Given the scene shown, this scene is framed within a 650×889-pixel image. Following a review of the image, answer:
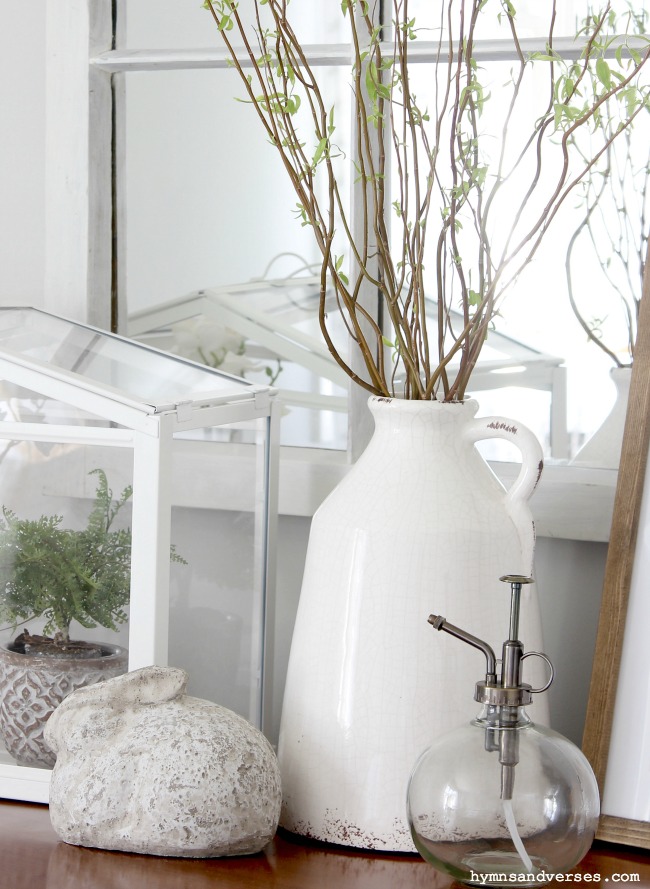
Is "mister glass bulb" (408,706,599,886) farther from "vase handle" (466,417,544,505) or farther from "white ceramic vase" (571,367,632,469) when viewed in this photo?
"white ceramic vase" (571,367,632,469)

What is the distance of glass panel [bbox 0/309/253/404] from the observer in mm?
1037

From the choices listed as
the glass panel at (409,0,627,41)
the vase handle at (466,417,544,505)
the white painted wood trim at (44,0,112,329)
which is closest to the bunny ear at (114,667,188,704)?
the vase handle at (466,417,544,505)

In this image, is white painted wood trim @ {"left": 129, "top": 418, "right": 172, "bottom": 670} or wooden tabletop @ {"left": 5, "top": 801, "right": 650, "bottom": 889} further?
white painted wood trim @ {"left": 129, "top": 418, "right": 172, "bottom": 670}

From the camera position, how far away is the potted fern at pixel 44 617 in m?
1.01

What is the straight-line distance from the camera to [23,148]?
1417 mm

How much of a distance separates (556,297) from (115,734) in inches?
26.2

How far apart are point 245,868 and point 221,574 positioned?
11.8 inches

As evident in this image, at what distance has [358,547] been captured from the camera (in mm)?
933

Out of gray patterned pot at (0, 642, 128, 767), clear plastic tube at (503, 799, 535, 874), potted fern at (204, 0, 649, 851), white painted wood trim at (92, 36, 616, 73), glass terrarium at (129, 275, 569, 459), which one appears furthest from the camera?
glass terrarium at (129, 275, 569, 459)

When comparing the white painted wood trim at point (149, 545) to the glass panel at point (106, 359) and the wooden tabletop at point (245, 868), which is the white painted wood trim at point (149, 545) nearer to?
the glass panel at point (106, 359)

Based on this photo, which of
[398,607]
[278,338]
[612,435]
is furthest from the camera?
[278,338]

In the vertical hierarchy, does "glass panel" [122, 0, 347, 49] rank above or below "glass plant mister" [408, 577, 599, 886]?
above

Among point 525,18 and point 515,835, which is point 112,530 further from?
point 525,18

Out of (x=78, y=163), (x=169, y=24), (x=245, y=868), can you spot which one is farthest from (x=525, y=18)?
(x=245, y=868)
